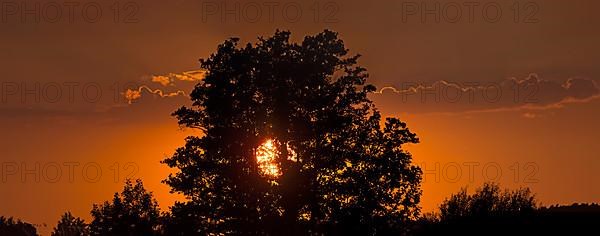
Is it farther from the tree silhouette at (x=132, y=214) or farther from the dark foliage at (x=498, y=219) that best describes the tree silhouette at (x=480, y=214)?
the tree silhouette at (x=132, y=214)

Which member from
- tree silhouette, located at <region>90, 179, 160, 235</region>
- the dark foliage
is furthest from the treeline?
tree silhouette, located at <region>90, 179, 160, 235</region>

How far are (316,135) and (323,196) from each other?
11.8 feet

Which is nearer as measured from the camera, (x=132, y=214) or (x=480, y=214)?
(x=480, y=214)

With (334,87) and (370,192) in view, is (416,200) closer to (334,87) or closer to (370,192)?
(370,192)

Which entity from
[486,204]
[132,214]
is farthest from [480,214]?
[132,214]

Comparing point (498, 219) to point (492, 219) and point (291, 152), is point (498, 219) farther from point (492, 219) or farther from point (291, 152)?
point (291, 152)

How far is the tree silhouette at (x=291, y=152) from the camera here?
149 feet

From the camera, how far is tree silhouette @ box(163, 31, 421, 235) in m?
45.3

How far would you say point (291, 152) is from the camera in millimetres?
45812

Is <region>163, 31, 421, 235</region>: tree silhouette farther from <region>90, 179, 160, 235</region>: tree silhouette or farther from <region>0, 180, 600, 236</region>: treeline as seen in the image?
<region>90, 179, 160, 235</region>: tree silhouette

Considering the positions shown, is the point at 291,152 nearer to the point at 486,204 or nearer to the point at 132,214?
the point at 486,204

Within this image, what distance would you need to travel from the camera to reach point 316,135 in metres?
45.8

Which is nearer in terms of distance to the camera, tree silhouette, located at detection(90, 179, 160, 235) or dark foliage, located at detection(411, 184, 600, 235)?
dark foliage, located at detection(411, 184, 600, 235)

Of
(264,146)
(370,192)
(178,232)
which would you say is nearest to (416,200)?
(370,192)
